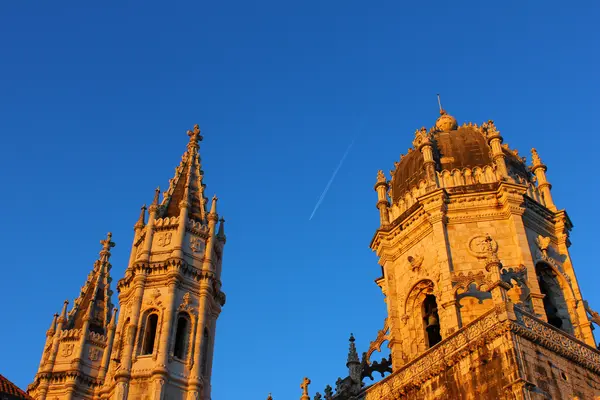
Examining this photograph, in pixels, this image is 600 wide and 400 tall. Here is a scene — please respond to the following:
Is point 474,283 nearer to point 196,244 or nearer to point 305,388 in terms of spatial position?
point 305,388

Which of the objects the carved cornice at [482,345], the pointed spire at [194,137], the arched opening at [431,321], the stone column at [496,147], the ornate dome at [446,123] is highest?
the pointed spire at [194,137]

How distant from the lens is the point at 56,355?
39.5 m

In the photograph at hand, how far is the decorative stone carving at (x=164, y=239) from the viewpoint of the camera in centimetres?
3177

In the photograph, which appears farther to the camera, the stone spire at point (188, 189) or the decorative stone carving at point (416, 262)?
the stone spire at point (188, 189)

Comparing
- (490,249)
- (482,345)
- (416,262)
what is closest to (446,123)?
(416,262)

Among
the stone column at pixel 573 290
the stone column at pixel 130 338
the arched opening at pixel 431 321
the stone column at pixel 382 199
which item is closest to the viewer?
the stone column at pixel 573 290

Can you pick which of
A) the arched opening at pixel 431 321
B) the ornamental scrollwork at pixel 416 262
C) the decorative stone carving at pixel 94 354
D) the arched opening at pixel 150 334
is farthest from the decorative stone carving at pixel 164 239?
the decorative stone carving at pixel 94 354

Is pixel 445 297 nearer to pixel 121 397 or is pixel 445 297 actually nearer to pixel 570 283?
pixel 570 283

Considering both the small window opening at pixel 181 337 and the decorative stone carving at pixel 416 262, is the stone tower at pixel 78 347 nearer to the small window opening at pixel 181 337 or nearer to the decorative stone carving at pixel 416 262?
the small window opening at pixel 181 337

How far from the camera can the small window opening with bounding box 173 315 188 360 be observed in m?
29.0

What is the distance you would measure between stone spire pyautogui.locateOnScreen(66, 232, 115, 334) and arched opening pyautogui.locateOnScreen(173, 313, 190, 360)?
12999mm

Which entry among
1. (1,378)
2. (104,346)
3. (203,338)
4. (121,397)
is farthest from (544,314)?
(104,346)

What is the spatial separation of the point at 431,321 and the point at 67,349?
21241 millimetres

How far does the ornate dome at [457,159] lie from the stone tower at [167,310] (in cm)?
839
